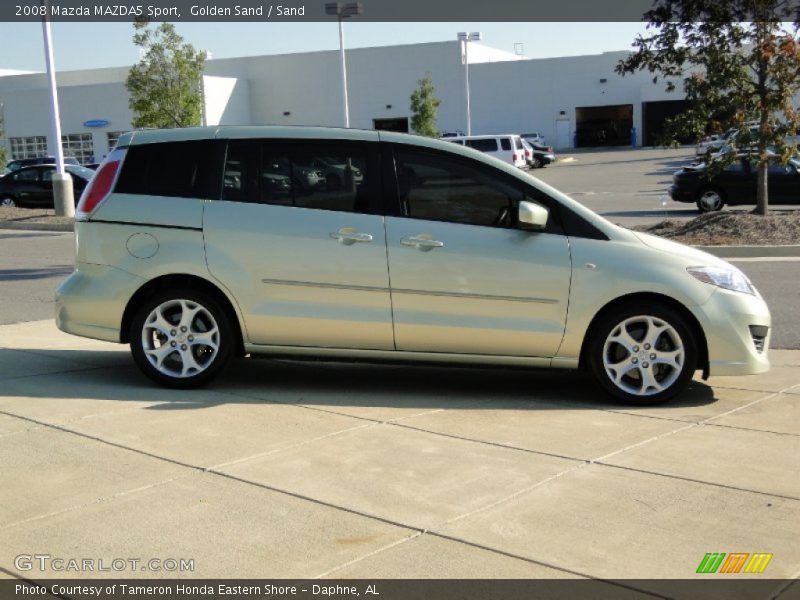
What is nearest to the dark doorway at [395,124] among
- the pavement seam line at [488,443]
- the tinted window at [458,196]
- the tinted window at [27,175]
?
the tinted window at [27,175]

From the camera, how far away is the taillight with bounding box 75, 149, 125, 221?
718cm

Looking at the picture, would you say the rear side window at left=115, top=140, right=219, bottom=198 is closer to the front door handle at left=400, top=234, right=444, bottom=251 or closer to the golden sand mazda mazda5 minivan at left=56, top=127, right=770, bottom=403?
the golden sand mazda mazda5 minivan at left=56, top=127, right=770, bottom=403

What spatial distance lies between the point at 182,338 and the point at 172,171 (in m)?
1.17

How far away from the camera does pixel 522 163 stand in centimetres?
4194

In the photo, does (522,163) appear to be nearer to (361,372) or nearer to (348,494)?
(361,372)

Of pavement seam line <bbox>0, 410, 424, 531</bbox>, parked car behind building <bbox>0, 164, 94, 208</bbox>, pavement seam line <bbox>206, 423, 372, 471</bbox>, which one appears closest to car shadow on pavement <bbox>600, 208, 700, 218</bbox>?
parked car behind building <bbox>0, 164, 94, 208</bbox>

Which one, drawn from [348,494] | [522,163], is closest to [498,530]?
[348,494]

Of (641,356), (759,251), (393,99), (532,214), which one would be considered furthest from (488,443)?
(393,99)

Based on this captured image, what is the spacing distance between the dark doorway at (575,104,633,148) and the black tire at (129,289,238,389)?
6734 centimetres

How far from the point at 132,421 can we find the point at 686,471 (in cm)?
322

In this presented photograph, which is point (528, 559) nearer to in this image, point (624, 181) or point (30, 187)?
point (30, 187)

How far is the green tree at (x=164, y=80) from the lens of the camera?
Answer: 25.8 meters

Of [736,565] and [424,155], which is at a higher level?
[424,155]
